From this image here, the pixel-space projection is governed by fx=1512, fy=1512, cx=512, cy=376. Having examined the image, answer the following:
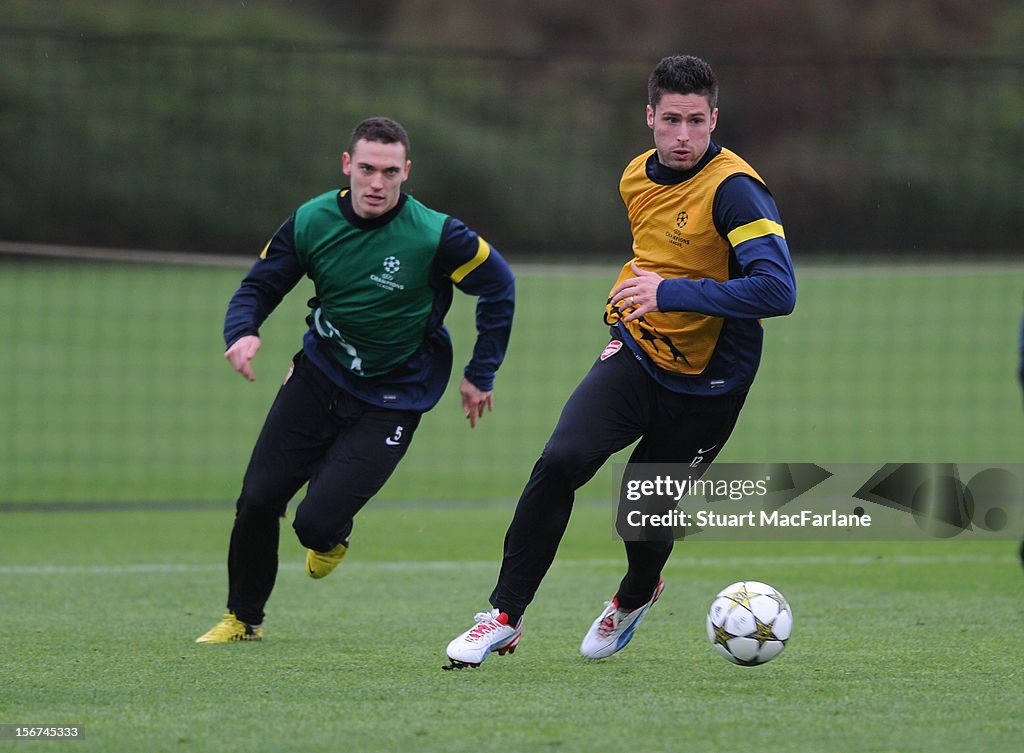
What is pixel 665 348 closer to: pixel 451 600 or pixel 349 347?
pixel 349 347

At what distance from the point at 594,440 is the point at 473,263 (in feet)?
3.97

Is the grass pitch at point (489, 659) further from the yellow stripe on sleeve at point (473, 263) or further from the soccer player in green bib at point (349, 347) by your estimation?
the yellow stripe on sleeve at point (473, 263)

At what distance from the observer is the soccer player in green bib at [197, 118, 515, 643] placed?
20.9 ft

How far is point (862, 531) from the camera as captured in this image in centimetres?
1033

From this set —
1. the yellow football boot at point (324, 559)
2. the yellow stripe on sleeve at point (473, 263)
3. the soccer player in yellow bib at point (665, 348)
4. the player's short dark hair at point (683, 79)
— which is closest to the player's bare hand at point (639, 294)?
the soccer player in yellow bib at point (665, 348)

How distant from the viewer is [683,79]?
222 inches

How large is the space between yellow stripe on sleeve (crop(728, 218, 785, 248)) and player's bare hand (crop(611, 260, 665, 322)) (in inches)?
12.5

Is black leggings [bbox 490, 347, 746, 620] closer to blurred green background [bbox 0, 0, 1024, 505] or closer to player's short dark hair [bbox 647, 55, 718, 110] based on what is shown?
player's short dark hair [bbox 647, 55, 718, 110]

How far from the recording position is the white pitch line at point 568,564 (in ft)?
28.4

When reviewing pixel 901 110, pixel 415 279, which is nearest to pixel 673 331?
pixel 415 279

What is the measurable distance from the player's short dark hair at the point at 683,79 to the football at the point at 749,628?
6.14ft

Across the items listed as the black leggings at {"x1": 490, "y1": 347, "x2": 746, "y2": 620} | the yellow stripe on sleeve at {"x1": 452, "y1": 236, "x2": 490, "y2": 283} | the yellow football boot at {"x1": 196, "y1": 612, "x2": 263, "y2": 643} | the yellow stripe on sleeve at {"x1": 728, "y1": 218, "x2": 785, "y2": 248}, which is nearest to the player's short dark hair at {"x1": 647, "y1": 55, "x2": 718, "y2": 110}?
the yellow stripe on sleeve at {"x1": 728, "y1": 218, "x2": 785, "y2": 248}

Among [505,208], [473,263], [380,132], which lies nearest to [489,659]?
[473,263]

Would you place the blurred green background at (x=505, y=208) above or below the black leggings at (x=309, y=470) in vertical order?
above
